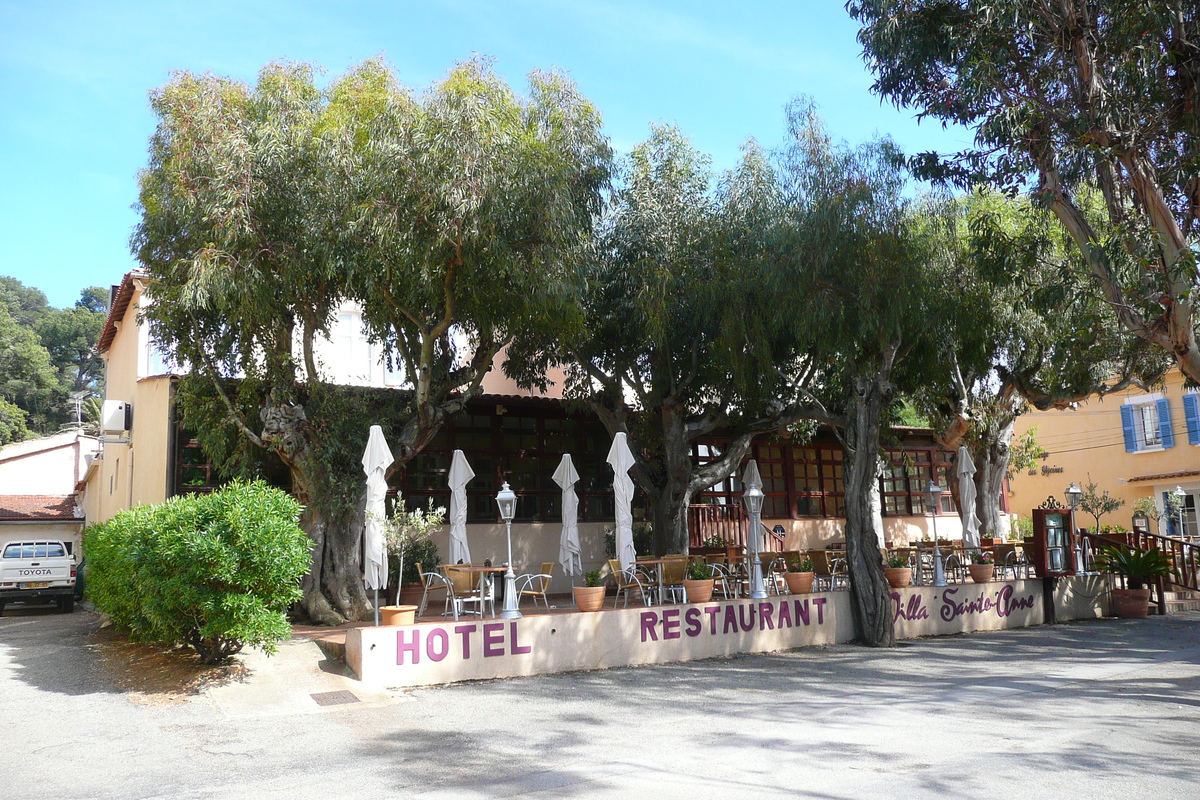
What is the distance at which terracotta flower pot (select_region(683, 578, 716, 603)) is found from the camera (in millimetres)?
11859

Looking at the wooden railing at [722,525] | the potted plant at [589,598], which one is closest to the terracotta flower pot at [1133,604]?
the wooden railing at [722,525]

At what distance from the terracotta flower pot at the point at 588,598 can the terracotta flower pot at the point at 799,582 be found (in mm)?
3452

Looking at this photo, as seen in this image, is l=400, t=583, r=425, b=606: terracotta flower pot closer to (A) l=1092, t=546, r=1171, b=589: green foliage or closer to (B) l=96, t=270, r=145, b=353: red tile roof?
(B) l=96, t=270, r=145, b=353: red tile roof

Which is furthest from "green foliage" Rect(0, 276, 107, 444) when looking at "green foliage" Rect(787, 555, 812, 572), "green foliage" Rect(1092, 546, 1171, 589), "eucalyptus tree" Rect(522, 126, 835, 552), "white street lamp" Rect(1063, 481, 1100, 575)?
"green foliage" Rect(1092, 546, 1171, 589)

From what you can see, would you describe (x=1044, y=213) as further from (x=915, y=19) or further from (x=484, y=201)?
(x=484, y=201)

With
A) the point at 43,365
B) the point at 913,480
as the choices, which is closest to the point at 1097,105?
the point at 913,480

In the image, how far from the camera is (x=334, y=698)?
8.88 meters

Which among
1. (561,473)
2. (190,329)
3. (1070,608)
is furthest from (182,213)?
(1070,608)

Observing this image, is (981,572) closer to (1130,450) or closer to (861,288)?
(861,288)

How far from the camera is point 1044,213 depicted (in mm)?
12102

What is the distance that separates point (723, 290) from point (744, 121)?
11.2ft

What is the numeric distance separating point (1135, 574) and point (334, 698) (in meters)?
15.1

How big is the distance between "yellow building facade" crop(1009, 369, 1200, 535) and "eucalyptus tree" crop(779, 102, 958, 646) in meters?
15.7

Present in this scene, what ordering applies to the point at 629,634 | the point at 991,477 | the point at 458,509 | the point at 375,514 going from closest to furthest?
the point at 375,514, the point at 629,634, the point at 458,509, the point at 991,477
